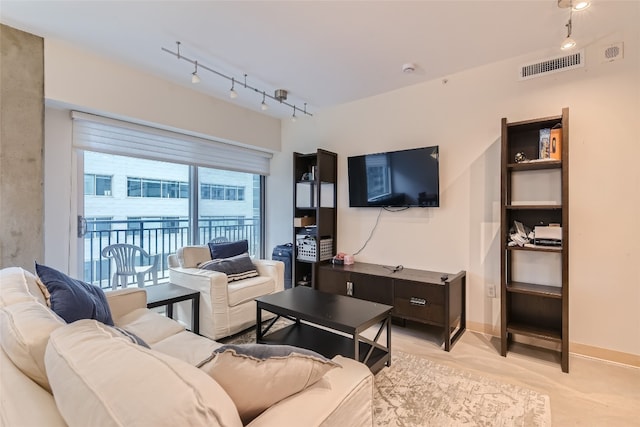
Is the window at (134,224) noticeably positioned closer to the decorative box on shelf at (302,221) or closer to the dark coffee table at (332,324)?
the decorative box on shelf at (302,221)

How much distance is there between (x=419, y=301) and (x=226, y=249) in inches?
79.9

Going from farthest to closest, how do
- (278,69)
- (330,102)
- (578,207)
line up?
1. (330,102)
2. (278,69)
3. (578,207)

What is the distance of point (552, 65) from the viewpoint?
2.52 meters

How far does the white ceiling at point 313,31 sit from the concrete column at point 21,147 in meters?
0.20

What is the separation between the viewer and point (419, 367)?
7.40ft

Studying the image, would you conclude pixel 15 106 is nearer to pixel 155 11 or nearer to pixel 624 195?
pixel 155 11

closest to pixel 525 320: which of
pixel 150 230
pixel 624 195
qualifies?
pixel 624 195

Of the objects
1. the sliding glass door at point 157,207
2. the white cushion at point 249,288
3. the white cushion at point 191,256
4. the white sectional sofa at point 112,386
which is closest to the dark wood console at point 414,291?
the white cushion at point 249,288

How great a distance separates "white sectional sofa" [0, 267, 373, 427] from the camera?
1.98 feet

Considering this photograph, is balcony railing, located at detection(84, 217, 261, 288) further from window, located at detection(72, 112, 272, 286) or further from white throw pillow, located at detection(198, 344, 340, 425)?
white throw pillow, located at detection(198, 344, 340, 425)

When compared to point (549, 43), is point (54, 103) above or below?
below

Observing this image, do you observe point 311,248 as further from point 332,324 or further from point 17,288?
point 17,288

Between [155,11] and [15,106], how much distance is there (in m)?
1.32

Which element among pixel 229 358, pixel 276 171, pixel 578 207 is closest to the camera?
pixel 229 358
